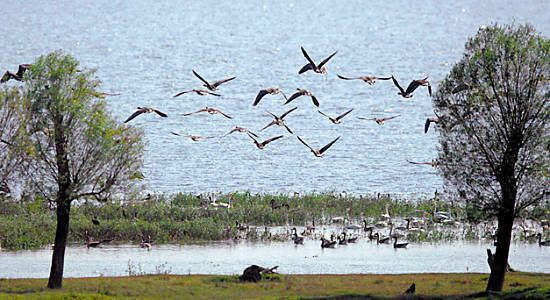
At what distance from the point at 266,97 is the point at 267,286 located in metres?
102

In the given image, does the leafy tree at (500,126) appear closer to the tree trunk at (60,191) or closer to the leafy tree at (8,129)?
the tree trunk at (60,191)

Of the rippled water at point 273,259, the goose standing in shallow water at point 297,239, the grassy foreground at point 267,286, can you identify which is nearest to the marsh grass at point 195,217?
the rippled water at point 273,259

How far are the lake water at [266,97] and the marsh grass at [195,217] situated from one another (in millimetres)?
19353

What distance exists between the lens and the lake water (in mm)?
84875

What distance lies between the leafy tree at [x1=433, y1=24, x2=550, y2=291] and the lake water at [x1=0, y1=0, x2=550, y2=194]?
4084 centimetres

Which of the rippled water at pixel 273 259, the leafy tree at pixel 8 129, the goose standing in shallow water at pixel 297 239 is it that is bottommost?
the rippled water at pixel 273 259

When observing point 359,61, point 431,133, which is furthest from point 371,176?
point 359,61

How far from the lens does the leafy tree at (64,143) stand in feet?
107

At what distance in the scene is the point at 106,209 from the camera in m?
48.3

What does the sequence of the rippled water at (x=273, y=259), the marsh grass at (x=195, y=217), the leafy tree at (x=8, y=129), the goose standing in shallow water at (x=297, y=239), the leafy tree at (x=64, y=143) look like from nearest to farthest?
the leafy tree at (x=8, y=129) < the leafy tree at (x=64, y=143) < the rippled water at (x=273, y=259) < the marsh grass at (x=195, y=217) < the goose standing in shallow water at (x=297, y=239)

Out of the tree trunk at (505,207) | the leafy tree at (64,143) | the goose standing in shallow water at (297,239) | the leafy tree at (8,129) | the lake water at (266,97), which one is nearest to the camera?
the tree trunk at (505,207)

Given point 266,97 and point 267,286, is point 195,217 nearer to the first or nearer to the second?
point 267,286

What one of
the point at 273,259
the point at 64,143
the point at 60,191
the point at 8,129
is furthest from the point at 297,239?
the point at 8,129

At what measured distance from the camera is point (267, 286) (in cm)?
3456
